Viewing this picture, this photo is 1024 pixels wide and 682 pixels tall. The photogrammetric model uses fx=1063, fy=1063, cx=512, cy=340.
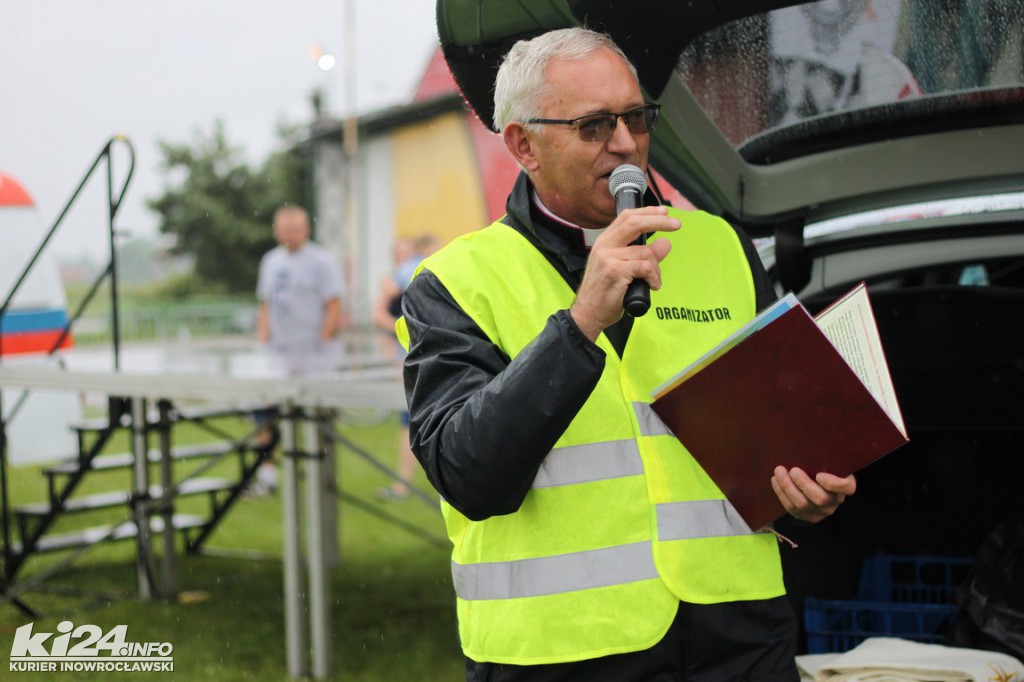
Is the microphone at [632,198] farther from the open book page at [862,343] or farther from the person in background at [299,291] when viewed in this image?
the person in background at [299,291]

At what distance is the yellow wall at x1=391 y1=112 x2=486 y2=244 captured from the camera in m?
21.6

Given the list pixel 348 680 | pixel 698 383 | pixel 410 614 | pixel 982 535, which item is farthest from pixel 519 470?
pixel 410 614

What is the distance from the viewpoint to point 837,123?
2383 millimetres

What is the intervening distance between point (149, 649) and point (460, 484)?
2.90 m

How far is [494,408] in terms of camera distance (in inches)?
59.3

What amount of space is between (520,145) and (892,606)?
1.55m

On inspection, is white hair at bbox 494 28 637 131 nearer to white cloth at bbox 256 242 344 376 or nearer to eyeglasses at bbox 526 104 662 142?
eyeglasses at bbox 526 104 662 142

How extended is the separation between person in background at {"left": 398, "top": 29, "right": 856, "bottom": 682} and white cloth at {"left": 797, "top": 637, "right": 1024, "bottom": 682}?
0.39 m

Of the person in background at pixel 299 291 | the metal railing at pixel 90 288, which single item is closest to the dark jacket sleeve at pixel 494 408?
the metal railing at pixel 90 288

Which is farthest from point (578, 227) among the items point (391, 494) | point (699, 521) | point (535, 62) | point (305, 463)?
point (391, 494)

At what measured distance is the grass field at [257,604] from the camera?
4.77 metres

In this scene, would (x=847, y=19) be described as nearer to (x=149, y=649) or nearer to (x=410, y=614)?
(x=149, y=649)

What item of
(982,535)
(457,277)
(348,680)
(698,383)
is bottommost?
(348,680)

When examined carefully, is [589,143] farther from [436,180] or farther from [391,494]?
[436,180]
